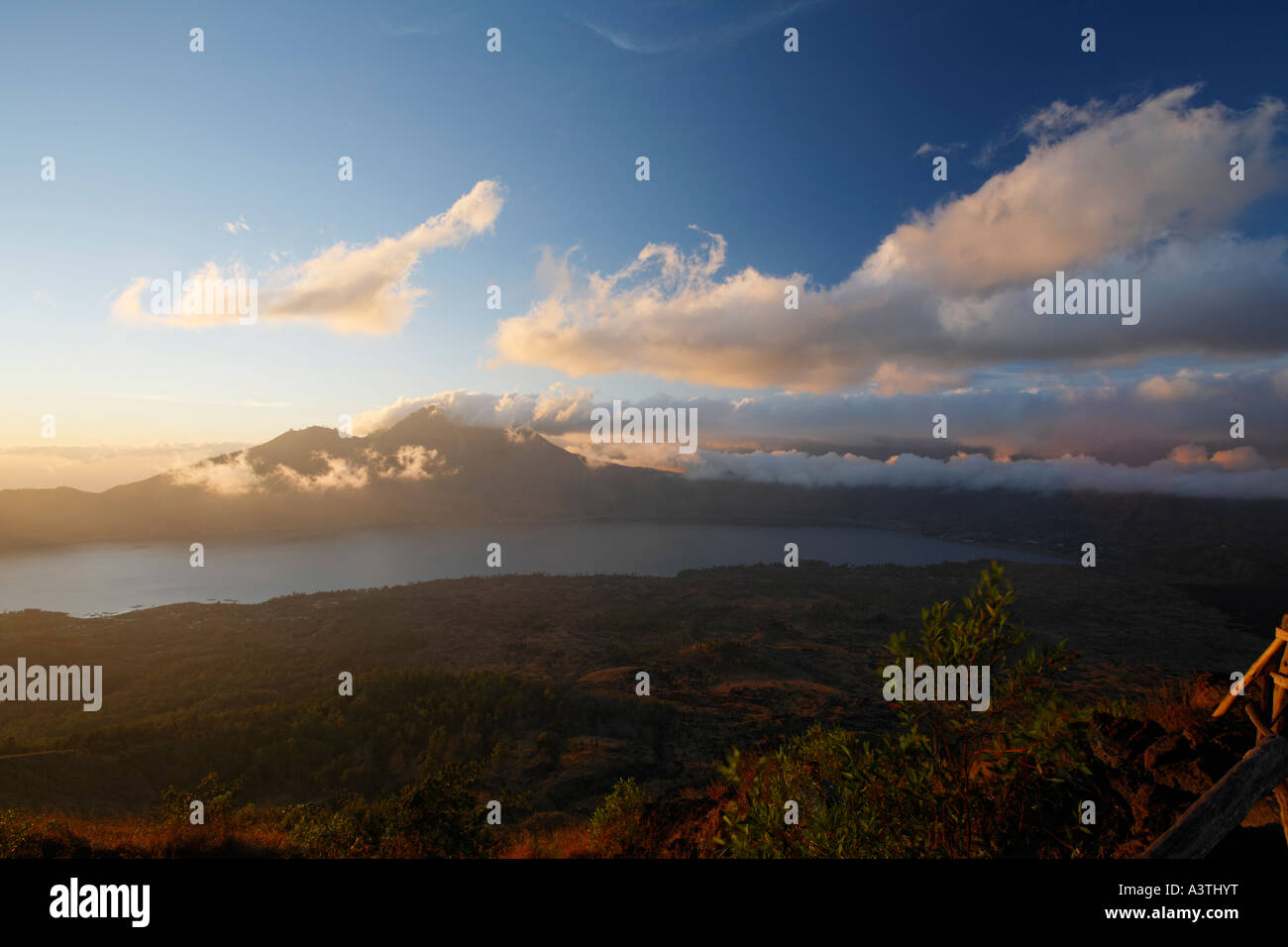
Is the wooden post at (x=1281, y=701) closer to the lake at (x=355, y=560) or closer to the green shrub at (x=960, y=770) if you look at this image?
the green shrub at (x=960, y=770)

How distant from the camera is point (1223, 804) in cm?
342

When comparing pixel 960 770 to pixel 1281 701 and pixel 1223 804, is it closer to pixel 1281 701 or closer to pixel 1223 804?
pixel 1223 804

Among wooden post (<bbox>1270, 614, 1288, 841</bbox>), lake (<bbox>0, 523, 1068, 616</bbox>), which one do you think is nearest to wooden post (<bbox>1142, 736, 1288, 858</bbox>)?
wooden post (<bbox>1270, 614, 1288, 841</bbox>)

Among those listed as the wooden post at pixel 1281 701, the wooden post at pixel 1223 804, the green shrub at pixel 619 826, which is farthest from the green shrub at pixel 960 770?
the green shrub at pixel 619 826

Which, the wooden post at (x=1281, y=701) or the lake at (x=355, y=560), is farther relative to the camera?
the lake at (x=355, y=560)

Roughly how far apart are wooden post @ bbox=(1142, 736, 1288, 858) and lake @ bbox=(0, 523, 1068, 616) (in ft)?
389

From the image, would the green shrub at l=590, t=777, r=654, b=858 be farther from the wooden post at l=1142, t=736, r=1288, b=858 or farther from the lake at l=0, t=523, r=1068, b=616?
the lake at l=0, t=523, r=1068, b=616

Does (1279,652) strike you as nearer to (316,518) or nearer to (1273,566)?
(1273,566)

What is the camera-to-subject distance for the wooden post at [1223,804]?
11.2 feet

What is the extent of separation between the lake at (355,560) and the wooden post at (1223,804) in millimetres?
118522

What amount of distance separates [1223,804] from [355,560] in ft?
518

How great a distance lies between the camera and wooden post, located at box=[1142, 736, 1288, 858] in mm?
3408
